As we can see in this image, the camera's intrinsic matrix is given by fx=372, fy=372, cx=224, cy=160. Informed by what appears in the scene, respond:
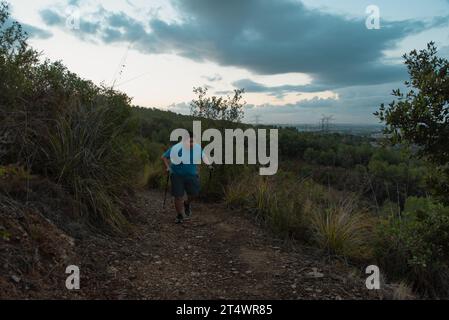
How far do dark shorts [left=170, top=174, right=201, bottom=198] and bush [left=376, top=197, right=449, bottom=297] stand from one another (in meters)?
3.40

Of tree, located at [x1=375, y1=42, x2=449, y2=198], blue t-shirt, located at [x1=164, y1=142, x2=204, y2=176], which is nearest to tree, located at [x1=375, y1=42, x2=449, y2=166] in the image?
tree, located at [x1=375, y1=42, x2=449, y2=198]

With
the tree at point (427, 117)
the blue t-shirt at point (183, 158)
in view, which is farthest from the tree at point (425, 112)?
the blue t-shirt at point (183, 158)

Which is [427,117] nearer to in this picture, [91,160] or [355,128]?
[91,160]

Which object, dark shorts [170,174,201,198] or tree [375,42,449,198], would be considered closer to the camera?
tree [375,42,449,198]

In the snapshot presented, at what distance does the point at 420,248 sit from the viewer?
15.2 feet

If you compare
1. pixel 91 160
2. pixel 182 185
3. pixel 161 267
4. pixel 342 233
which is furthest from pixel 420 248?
pixel 91 160

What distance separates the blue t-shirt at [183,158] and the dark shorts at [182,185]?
0.09 m

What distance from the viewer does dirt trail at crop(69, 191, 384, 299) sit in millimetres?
4086

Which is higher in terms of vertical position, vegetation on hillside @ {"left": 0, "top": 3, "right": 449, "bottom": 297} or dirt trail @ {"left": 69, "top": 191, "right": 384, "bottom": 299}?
vegetation on hillside @ {"left": 0, "top": 3, "right": 449, "bottom": 297}

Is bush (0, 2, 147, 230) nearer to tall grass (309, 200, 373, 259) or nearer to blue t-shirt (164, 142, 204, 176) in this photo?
blue t-shirt (164, 142, 204, 176)

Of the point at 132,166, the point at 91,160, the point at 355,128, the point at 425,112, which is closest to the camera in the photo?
the point at 425,112

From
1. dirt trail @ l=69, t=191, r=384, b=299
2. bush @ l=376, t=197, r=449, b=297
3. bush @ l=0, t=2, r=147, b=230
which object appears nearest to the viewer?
dirt trail @ l=69, t=191, r=384, b=299

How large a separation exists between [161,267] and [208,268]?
629 millimetres
